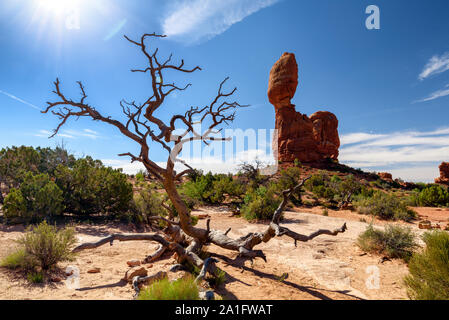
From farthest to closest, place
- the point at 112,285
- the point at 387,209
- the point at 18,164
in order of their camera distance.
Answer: the point at 387,209
the point at 18,164
the point at 112,285

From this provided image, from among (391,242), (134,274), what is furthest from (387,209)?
(134,274)

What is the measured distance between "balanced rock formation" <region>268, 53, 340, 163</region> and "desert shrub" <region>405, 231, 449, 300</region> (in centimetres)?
4267

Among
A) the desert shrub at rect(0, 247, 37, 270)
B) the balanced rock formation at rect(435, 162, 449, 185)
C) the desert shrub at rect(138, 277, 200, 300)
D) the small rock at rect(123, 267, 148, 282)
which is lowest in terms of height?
the small rock at rect(123, 267, 148, 282)

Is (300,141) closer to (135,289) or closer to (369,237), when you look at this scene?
(369,237)

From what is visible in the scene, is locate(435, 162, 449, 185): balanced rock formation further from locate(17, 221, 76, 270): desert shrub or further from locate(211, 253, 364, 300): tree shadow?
locate(17, 221, 76, 270): desert shrub

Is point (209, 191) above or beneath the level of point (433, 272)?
above

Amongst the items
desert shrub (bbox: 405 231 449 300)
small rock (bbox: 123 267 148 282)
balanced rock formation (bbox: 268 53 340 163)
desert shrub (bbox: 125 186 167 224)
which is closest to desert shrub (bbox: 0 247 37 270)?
small rock (bbox: 123 267 148 282)

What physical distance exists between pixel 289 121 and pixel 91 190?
43767 mm

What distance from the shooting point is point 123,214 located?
33.5 feet

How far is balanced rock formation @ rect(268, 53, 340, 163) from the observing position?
45.7m

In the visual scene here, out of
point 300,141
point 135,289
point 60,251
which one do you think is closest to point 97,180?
point 60,251

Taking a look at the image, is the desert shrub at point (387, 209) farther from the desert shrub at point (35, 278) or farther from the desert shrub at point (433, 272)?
the desert shrub at point (35, 278)

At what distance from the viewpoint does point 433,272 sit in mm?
3578

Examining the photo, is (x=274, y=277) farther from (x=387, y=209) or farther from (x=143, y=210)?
(x=387, y=209)
